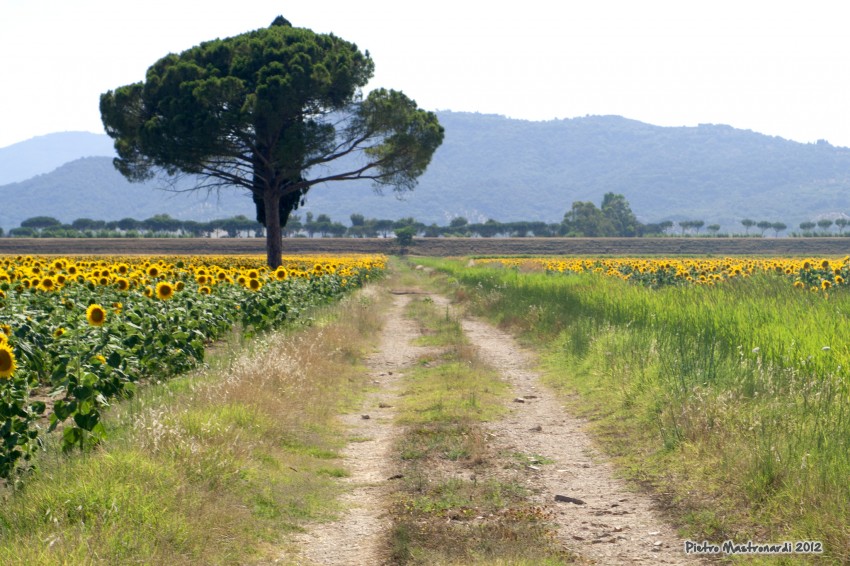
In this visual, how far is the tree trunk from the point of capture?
4438 cm

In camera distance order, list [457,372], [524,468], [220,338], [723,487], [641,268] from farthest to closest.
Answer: [641,268]
[220,338]
[457,372]
[524,468]
[723,487]

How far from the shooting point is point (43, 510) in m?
6.39

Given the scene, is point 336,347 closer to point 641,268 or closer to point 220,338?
point 220,338

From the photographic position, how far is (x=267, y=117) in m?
40.0

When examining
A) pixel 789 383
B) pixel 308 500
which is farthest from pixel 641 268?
pixel 308 500

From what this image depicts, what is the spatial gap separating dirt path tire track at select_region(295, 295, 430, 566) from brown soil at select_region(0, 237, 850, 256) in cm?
7596

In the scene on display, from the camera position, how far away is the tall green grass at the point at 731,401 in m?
6.85

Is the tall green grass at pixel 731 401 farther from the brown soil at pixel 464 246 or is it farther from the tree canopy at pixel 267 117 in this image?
the brown soil at pixel 464 246

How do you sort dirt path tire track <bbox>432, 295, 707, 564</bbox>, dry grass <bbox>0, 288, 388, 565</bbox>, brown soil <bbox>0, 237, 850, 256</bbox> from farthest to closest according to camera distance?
brown soil <bbox>0, 237, 850, 256</bbox> < dirt path tire track <bbox>432, 295, 707, 564</bbox> < dry grass <bbox>0, 288, 388, 565</bbox>

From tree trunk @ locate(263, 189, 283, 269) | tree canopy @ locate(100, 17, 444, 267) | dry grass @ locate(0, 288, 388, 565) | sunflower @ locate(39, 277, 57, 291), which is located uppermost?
tree canopy @ locate(100, 17, 444, 267)

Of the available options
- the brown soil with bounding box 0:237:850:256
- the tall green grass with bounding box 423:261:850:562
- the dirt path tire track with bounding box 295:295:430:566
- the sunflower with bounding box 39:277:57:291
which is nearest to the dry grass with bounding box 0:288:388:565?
the dirt path tire track with bounding box 295:295:430:566

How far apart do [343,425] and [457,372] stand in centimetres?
399

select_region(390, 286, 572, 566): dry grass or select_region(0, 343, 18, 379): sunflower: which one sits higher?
select_region(0, 343, 18, 379): sunflower

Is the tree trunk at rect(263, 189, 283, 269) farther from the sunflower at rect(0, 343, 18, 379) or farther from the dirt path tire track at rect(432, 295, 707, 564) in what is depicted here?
the sunflower at rect(0, 343, 18, 379)
